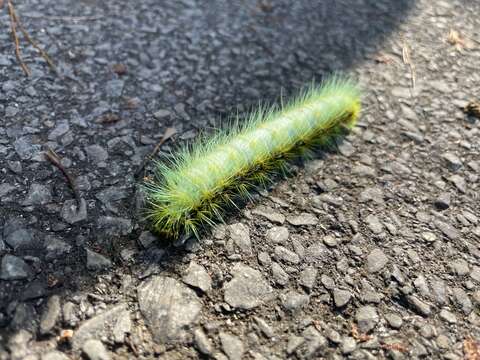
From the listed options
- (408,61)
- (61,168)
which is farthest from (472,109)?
(61,168)

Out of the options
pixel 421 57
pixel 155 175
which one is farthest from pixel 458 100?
pixel 155 175

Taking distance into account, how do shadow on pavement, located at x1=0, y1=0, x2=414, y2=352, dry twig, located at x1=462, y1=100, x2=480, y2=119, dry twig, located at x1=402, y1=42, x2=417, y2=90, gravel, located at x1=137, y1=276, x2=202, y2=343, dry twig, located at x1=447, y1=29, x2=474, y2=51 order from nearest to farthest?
gravel, located at x1=137, y1=276, x2=202, y2=343 < shadow on pavement, located at x1=0, y1=0, x2=414, y2=352 < dry twig, located at x1=462, y1=100, x2=480, y2=119 < dry twig, located at x1=402, y1=42, x2=417, y2=90 < dry twig, located at x1=447, y1=29, x2=474, y2=51

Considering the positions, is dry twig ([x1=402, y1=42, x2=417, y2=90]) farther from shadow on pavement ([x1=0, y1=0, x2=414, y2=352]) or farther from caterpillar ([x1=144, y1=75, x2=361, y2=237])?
caterpillar ([x1=144, y1=75, x2=361, y2=237])

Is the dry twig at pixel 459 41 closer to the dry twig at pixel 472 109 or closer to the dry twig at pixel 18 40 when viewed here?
the dry twig at pixel 472 109

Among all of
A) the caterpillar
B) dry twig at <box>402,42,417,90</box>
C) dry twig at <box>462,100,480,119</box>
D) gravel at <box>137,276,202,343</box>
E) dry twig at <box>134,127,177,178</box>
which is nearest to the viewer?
gravel at <box>137,276,202,343</box>

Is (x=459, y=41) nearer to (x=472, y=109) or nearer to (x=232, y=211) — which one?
(x=472, y=109)

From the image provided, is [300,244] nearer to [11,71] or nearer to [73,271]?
[73,271]

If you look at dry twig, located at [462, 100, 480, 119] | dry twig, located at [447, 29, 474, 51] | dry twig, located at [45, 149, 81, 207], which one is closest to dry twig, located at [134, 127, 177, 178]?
dry twig, located at [45, 149, 81, 207]
